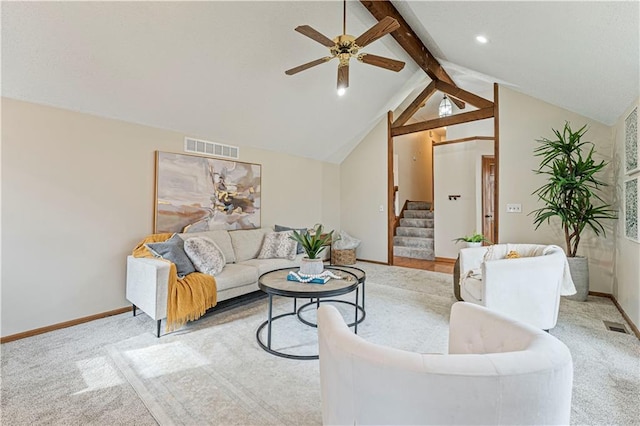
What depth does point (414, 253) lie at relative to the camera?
6.41m

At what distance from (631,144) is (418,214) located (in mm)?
4575

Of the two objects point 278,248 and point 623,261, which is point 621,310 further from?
point 278,248

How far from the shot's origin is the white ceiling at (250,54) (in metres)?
2.23

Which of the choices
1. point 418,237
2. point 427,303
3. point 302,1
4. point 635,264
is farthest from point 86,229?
point 418,237

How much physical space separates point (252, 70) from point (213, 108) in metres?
0.71

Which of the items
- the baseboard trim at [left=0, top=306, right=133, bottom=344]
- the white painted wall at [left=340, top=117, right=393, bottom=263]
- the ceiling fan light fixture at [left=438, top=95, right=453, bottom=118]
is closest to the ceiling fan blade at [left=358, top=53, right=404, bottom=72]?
the white painted wall at [left=340, top=117, right=393, bottom=263]

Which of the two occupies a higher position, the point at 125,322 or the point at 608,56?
the point at 608,56

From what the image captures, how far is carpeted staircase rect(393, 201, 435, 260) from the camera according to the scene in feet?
21.0

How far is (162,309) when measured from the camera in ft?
8.45

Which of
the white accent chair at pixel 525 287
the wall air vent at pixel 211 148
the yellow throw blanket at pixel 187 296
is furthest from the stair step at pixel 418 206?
the yellow throw blanket at pixel 187 296

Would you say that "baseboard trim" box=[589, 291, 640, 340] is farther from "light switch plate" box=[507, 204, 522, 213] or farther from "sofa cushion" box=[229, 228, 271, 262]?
"sofa cushion" box=[229, 228, 271, 262]

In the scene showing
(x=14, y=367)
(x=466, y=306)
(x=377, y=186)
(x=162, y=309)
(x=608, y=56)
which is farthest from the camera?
(x=377, y=186)

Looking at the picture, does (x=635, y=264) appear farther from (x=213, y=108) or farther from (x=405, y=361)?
(x=213, y=108)

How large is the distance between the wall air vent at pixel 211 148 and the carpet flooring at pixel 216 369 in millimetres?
2129
